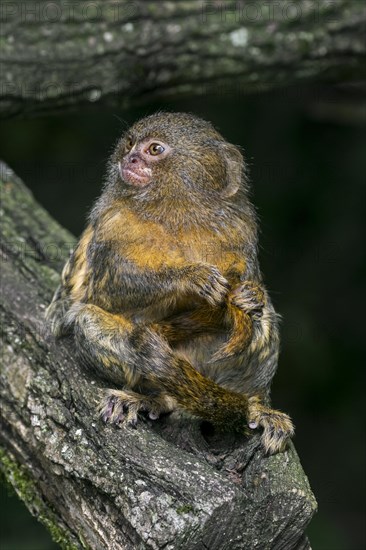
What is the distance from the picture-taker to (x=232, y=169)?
12.9 feet

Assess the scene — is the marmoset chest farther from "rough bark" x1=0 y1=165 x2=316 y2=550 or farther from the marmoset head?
"rough bark" x1=0 y1=165 x2=316 y2=550

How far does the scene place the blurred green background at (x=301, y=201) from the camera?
6.52 meters

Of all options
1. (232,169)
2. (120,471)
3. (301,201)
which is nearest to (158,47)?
(232,169)

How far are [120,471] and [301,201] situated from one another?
378cm

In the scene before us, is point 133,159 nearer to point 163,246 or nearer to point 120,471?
point 163,246

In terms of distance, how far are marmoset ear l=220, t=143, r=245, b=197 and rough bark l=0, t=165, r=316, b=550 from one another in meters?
0.92

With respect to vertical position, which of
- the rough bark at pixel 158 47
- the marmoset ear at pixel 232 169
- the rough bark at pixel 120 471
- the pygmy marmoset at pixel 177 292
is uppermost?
the rough bark at pixel 158 47

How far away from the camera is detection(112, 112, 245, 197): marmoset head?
378cm

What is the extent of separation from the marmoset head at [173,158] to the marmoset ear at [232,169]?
0.03m

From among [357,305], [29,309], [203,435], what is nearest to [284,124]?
[357,305]

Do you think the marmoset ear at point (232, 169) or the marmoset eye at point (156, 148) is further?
the marmoset ear at point (232, 169)

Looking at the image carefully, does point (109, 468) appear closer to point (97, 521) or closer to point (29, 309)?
point (97, 521)

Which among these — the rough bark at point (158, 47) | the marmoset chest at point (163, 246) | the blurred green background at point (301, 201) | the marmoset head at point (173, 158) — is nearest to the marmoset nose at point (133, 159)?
the marmoset head at point (173, 158)

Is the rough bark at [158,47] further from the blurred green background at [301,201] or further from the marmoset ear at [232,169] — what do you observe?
the marmoset ear at [232,169]
